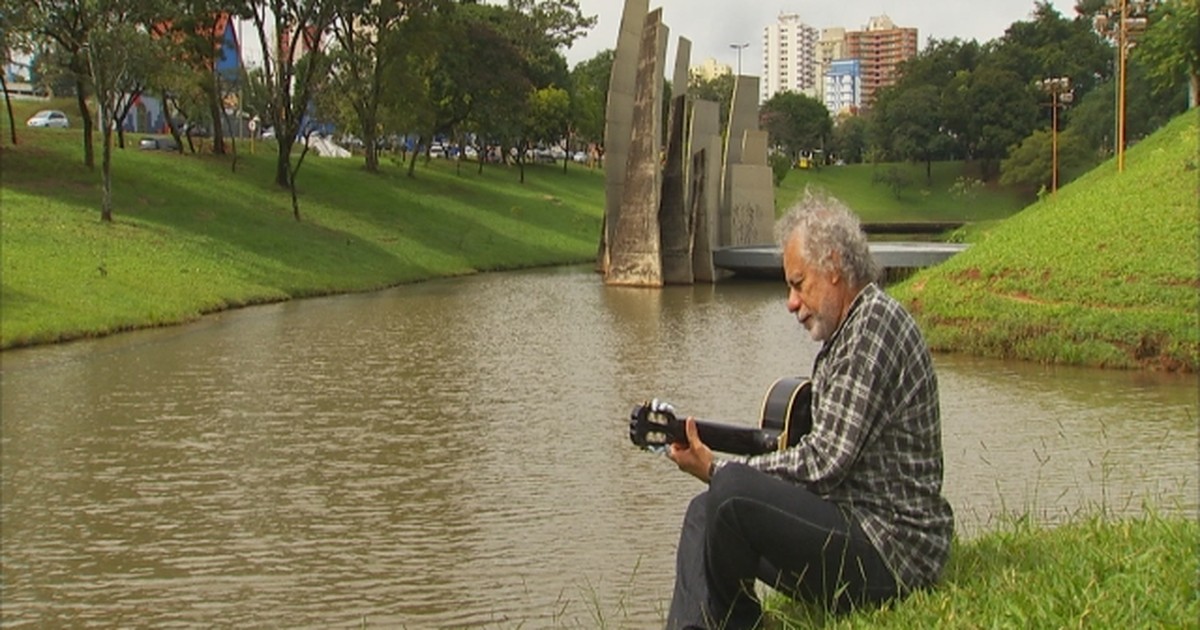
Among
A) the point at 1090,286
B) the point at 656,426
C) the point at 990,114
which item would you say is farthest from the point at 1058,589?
the point at 990,114

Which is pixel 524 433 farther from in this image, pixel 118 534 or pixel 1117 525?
pixel 1117 525

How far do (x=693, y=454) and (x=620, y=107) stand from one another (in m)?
26.1

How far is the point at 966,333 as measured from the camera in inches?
660

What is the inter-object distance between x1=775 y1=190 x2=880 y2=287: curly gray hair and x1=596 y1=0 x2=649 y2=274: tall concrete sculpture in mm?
25304

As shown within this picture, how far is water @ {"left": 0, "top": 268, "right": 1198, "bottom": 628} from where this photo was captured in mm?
7316

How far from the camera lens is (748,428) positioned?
4.42 metres

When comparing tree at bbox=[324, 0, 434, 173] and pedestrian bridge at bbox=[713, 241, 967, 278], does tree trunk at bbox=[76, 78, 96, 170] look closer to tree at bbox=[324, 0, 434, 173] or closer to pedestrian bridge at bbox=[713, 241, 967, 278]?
tree at bbox=[324, 0, 434, 173]

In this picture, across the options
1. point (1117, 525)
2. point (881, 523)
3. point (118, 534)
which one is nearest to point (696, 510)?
point (881, 523)

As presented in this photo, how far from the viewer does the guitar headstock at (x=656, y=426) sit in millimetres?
4289

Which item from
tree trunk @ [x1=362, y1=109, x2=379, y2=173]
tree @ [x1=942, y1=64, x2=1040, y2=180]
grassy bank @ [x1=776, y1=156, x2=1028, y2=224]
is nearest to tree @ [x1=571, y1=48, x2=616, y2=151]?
grassy bank @ [x1=776, y1=156, x2=1028, y2=224]

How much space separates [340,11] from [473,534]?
33163mm

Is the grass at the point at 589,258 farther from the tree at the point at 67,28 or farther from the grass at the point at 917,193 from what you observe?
the grass at the point at 917,193

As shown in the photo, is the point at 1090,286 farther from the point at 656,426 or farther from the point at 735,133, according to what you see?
the point at 735,133

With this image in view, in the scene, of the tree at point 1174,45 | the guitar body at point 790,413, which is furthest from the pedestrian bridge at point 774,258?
the guitar body at point 790,413
